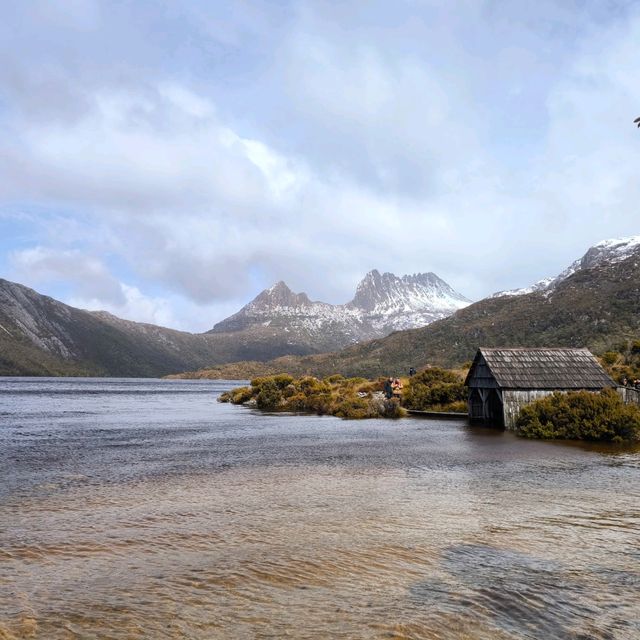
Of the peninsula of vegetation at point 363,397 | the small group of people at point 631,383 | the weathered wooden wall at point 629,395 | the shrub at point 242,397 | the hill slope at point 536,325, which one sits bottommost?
the shrub at point 242,397

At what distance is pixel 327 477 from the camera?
58.9ft

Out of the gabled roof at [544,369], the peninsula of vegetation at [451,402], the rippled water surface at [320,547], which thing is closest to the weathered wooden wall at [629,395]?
the gabled roof at [544,369]

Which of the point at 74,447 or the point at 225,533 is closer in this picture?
the point at 225,533

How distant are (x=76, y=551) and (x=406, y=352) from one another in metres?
134

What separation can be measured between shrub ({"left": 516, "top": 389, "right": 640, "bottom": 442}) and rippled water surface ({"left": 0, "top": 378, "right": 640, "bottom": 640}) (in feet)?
21.3

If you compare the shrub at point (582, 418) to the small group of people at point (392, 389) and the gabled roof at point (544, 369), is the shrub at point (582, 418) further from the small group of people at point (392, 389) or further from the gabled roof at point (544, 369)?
the small group of people at point (392, 389)

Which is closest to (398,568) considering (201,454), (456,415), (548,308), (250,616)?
(250,616)

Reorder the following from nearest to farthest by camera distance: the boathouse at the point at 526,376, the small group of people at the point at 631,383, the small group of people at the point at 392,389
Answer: the boathouse at the point at 526,376
the small group of people at the point at 631,383
the small group of people at the point at 392,389

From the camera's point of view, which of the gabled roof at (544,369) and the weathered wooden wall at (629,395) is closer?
the weathered wooden wall at (629,395)

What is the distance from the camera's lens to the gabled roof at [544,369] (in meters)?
32.9

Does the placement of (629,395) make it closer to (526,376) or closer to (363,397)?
(526,376)

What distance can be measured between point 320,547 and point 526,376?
25816mm

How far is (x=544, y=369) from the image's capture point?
3391 centimetres

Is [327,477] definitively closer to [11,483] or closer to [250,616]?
[11,483]
